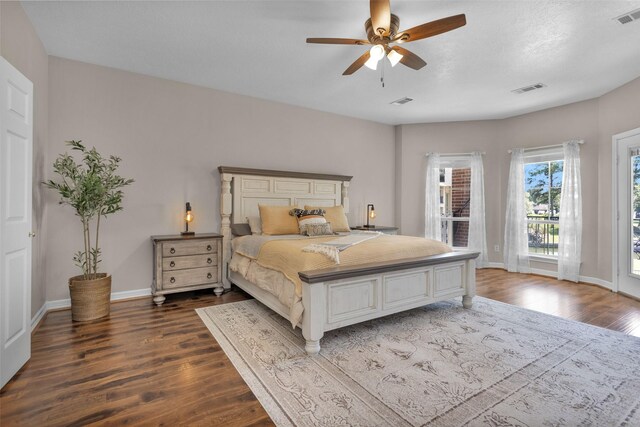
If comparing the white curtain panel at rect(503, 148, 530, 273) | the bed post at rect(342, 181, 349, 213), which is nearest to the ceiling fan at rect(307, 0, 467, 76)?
the bed post at rect(342, 181, 349, 213)

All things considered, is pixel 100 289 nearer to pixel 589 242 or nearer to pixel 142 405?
pixel 142 405

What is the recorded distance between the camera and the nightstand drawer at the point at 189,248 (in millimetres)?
3582

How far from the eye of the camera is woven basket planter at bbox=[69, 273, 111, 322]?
3.03 meters

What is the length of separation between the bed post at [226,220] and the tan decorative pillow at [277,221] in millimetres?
474

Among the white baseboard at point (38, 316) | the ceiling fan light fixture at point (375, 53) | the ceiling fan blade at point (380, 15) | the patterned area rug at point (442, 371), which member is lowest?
the patterned area rug at point (442, 371)

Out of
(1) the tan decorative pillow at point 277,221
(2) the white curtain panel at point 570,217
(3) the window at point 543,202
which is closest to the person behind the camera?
(1) the tan decorative pillow at point 277,221

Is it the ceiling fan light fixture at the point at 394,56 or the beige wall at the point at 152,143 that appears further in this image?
the beige wall at the point at 152,143

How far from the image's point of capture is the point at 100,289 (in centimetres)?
312

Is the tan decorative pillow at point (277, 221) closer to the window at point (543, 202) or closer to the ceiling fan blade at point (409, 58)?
the ceiling fan blade at point (409, 58)

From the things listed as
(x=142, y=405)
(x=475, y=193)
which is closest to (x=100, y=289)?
(x=142, y=405)

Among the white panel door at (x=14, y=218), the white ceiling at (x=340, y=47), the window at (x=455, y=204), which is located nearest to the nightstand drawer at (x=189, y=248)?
the white panel door at (x=14, y=218)

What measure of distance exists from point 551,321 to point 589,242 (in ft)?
8.76

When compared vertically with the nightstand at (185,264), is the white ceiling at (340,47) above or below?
above

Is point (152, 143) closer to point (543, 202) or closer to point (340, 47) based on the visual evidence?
Result: point (340, 47)
